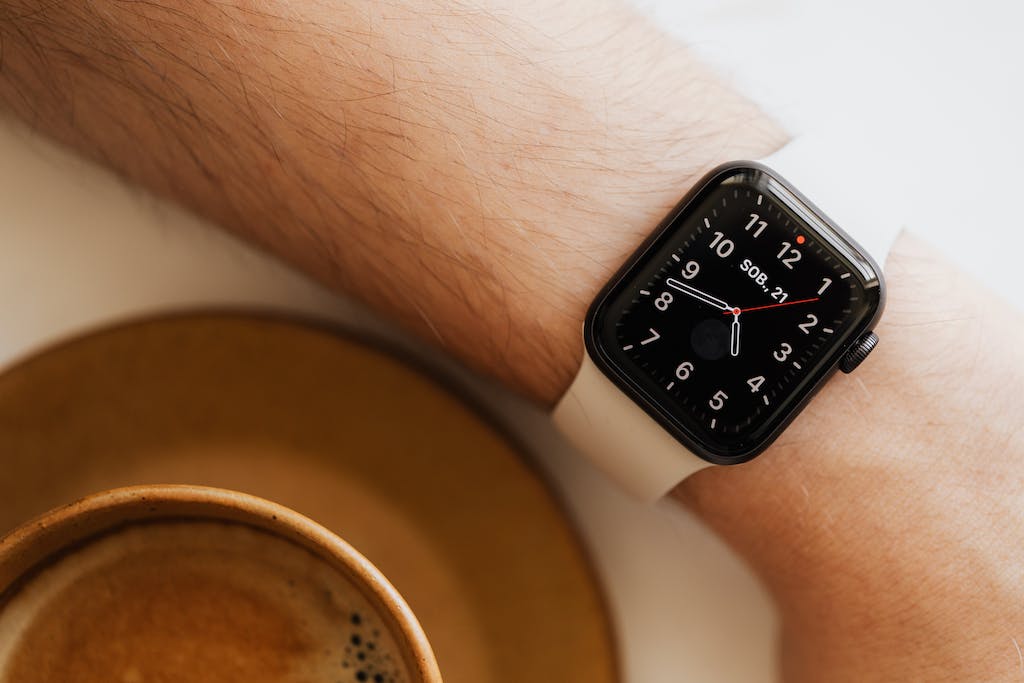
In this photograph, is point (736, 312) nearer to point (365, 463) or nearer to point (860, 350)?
point (860, 350)

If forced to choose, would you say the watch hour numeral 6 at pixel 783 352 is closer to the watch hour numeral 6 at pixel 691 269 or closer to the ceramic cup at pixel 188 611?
the watch hour numeral 6 at pixel 691 269

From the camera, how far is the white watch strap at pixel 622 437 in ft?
1.97

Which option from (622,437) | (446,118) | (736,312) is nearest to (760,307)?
(736,312)

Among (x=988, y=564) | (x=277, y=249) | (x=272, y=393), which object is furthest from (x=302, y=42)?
(x=988, y=564)

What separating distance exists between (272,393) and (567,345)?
0.83 feet

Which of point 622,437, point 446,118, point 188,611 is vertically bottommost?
point 188,611

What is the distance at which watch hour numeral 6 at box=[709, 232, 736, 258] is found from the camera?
1.84 feet

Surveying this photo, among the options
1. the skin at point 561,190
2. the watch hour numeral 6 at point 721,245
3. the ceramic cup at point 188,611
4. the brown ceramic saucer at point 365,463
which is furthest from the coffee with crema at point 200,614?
the watch hour numeral 6 at point 721,245

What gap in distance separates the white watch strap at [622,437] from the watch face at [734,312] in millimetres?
21

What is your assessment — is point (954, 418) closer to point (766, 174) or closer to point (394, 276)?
point (766, 174)

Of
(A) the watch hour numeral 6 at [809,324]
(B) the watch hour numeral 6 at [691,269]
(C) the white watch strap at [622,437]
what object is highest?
(A) the watch hour numeral 6 at [809,324]

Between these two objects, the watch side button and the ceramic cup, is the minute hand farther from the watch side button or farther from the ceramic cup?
the ceramic cup

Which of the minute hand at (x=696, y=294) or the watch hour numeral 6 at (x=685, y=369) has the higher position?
the minute hand at (x=696, y=294)

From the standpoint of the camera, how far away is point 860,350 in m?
0.55
